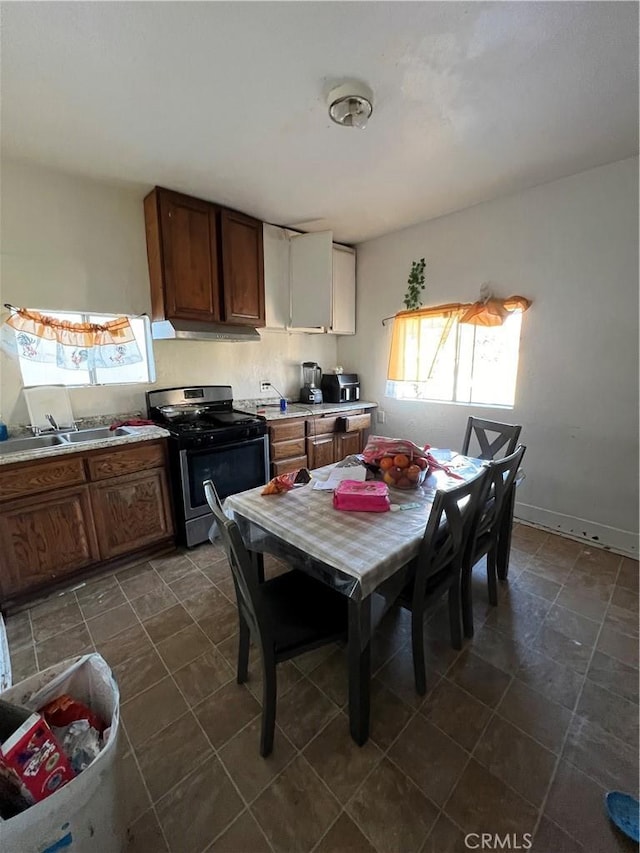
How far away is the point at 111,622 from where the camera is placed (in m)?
1.86

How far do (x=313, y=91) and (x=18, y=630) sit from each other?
3.02 m

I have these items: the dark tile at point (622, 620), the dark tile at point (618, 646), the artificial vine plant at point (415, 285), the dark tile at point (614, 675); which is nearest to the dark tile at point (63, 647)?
the dark tile at point (614, 675)

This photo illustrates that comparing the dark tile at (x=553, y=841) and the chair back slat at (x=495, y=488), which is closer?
the dark tile at (x=553, y=841)

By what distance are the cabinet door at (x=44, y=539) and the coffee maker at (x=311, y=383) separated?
2.12 metres

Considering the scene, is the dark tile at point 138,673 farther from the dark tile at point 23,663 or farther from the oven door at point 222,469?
the oven door at point 222,469

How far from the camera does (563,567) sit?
7.41ft

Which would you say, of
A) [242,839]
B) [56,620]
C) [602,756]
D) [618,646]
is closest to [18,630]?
[56,620]

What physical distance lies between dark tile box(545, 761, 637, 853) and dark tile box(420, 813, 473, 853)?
29 centimetres

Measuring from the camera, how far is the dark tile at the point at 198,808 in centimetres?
102

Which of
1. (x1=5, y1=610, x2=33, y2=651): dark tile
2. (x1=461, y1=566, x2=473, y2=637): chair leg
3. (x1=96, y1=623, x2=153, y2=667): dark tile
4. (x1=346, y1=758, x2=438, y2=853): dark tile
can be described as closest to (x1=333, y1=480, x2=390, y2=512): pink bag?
(x1=461, y1=566, x2=473, y2=637): chair leg

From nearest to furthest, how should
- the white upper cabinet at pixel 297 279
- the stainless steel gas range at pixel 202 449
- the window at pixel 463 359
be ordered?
the stainless steel gas range at pixel 202 449 < the window at pixel 463 359 < the white upper cabinet at pixel 297 279

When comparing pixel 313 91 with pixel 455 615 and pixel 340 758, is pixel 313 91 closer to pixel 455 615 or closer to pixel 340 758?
pixel 455 615

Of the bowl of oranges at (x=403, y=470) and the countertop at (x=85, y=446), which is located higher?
the countertop at (x=85, y=446)

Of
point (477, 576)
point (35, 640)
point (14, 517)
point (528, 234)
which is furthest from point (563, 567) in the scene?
point (14, 517)
